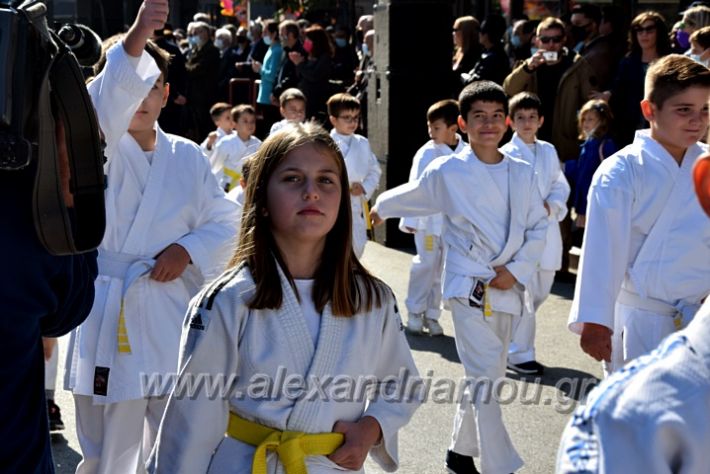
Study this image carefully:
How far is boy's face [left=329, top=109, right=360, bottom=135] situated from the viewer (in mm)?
10102

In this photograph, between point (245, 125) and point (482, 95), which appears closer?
point (482, 95)

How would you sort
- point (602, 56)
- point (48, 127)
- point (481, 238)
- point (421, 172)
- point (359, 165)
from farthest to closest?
point (602, 56)
point (359, 165)
point (421, 172)
point (481, 238)
point (48, 127)

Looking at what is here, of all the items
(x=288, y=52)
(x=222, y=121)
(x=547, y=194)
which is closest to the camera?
(x=547, y=194)

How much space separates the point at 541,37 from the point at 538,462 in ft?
20.8

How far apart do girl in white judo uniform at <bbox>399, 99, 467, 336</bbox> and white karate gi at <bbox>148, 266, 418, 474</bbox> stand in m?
5.58

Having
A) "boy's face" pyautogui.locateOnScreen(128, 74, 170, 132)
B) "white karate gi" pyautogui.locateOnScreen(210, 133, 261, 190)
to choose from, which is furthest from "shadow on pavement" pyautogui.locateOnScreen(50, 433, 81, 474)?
"white karate gi" pyautogui.locateOnScreen(210, 133, 261, 190)

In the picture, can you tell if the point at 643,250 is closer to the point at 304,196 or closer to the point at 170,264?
the point at 304,196

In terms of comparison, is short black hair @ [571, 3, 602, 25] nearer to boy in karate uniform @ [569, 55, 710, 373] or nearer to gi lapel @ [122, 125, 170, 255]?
boy in karate uniform @ [569, 55, 710, 373]

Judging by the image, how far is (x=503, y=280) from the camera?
230 inches

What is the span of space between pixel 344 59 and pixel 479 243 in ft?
35.4

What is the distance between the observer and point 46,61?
265cm

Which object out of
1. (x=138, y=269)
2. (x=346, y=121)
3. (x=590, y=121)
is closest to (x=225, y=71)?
(x=346, y=121)

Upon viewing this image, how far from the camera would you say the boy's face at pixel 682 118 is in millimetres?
4699

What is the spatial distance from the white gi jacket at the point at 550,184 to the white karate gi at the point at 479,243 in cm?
223
